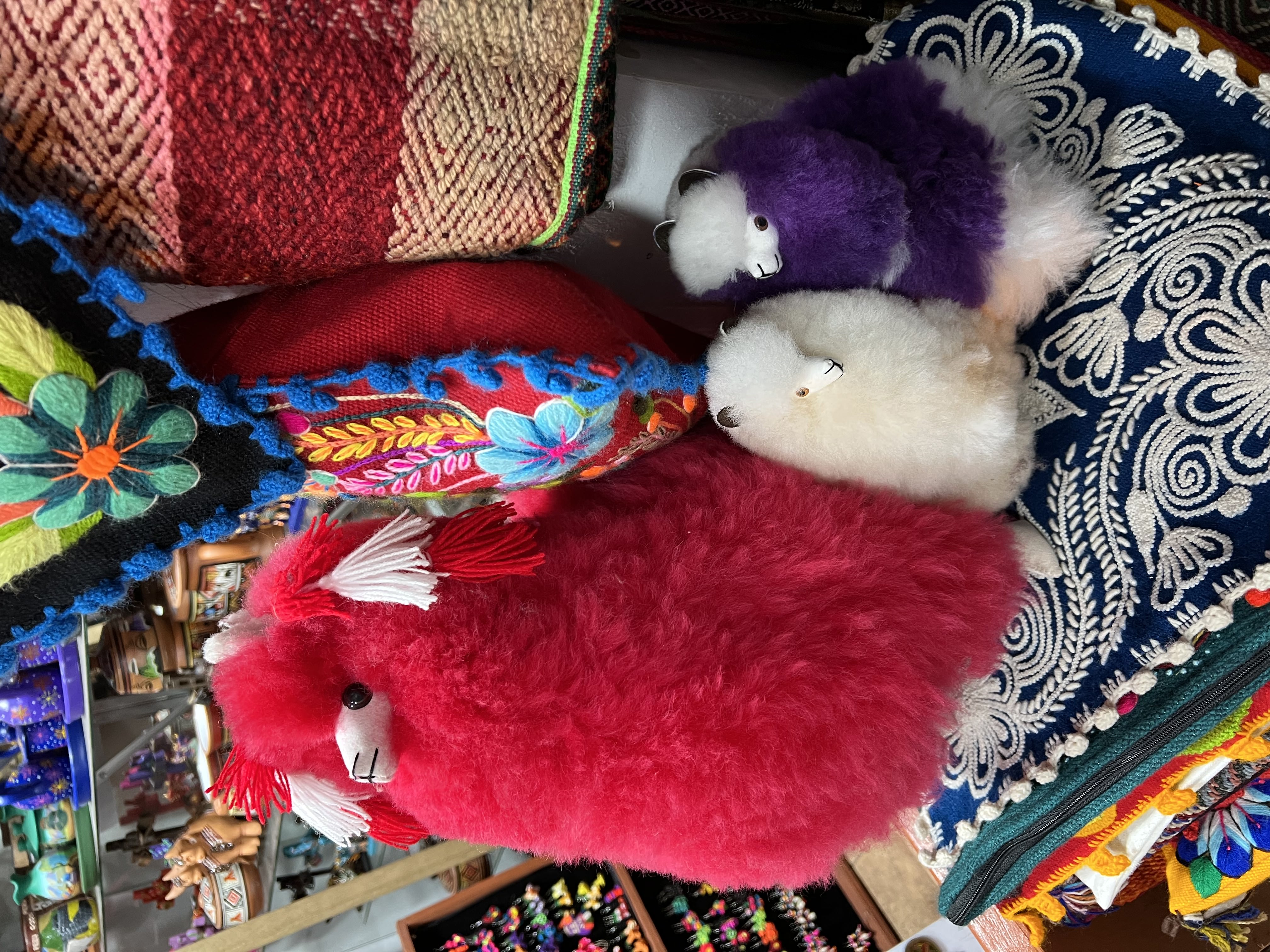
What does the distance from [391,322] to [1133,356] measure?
2.22 feet

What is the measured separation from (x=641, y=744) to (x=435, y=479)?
275 mm

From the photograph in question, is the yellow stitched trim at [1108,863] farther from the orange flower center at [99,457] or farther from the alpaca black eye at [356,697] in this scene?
the orange flower center at [99,457]

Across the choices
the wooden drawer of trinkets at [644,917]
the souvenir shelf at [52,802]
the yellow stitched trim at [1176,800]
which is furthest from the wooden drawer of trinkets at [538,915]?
the yellow stitched trim at [1176,800]

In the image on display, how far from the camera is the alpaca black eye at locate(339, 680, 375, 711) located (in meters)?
0.59

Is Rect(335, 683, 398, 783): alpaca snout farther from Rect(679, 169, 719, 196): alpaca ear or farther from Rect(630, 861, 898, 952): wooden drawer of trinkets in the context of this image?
Rect(630, 861, 898, 952): wooden drawer of trinkets

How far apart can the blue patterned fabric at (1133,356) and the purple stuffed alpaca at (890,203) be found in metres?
0.06

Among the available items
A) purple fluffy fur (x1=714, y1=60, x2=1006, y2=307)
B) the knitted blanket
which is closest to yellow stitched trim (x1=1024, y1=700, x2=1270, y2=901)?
purple fluffy fur (x1=714, y1=60, x2=1006, y2=307)

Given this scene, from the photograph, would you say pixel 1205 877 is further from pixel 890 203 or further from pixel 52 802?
pixel 52 802

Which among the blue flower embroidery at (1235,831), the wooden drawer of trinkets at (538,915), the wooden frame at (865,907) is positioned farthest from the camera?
the wooden drawer of trinkets at (538,915)

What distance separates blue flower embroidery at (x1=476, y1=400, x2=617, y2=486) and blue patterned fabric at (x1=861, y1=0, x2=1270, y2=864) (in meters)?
0.47

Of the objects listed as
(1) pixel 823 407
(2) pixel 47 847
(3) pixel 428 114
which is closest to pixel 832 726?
(1) pixel 823 407

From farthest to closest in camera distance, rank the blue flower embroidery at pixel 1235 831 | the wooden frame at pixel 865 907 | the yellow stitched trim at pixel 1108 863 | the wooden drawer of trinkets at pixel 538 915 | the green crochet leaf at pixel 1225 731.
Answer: the wooden drawer of trinkets at pixel 538 915, the wooden frame at pixel 865 907, the blue flower embroidery at pixel 1235 831, the yellow stitched trim at pixel 1108 863, the green crochet leaf at pixel 1225 731

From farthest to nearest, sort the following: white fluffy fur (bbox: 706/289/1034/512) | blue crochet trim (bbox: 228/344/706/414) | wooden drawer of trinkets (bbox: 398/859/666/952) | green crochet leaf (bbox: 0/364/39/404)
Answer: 1. wooden drawer of trinkets (bbox: 398/859/666/952)
2. white fluffy fur (bbox: 706/289/1034/512)
3. blue crochet trim (bbox: 228/344/706/414)
4. green crochet leaf (bbox: 0/364/39/404)

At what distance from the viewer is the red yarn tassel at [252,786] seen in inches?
24.4
